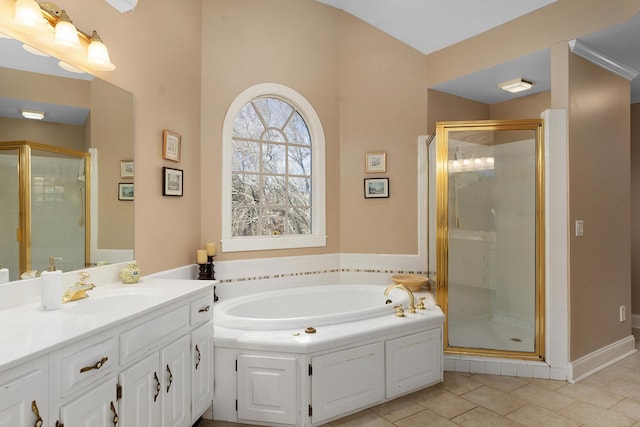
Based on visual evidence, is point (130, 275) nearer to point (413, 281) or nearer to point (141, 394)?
point (141, 394)

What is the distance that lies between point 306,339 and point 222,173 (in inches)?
64.3

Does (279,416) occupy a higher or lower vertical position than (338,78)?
lower

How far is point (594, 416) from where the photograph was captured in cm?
223

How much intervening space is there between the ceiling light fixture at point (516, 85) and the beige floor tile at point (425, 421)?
112 inches

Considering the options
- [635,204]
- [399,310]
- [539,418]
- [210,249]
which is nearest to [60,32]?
[210,249]

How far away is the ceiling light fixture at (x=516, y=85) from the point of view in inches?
130

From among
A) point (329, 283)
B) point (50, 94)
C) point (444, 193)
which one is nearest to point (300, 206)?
point (329, 283)

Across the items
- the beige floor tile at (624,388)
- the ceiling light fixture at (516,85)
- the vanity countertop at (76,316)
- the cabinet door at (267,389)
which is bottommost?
the beige floor tile at (624,388)

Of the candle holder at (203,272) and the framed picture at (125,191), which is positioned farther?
the candle holder at (203,272)

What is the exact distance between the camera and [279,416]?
2.07m

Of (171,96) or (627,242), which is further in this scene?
(627,242)

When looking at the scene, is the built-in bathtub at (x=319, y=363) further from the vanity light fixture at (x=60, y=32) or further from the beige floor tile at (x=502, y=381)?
the vanity light fixture at (x=60, y=32)

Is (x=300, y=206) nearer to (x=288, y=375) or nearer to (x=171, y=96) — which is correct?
(x=171, y=96)

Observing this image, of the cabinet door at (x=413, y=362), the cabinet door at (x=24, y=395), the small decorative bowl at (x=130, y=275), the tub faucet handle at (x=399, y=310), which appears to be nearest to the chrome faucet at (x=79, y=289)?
the small decorative bowl at (x=130, y=275)
